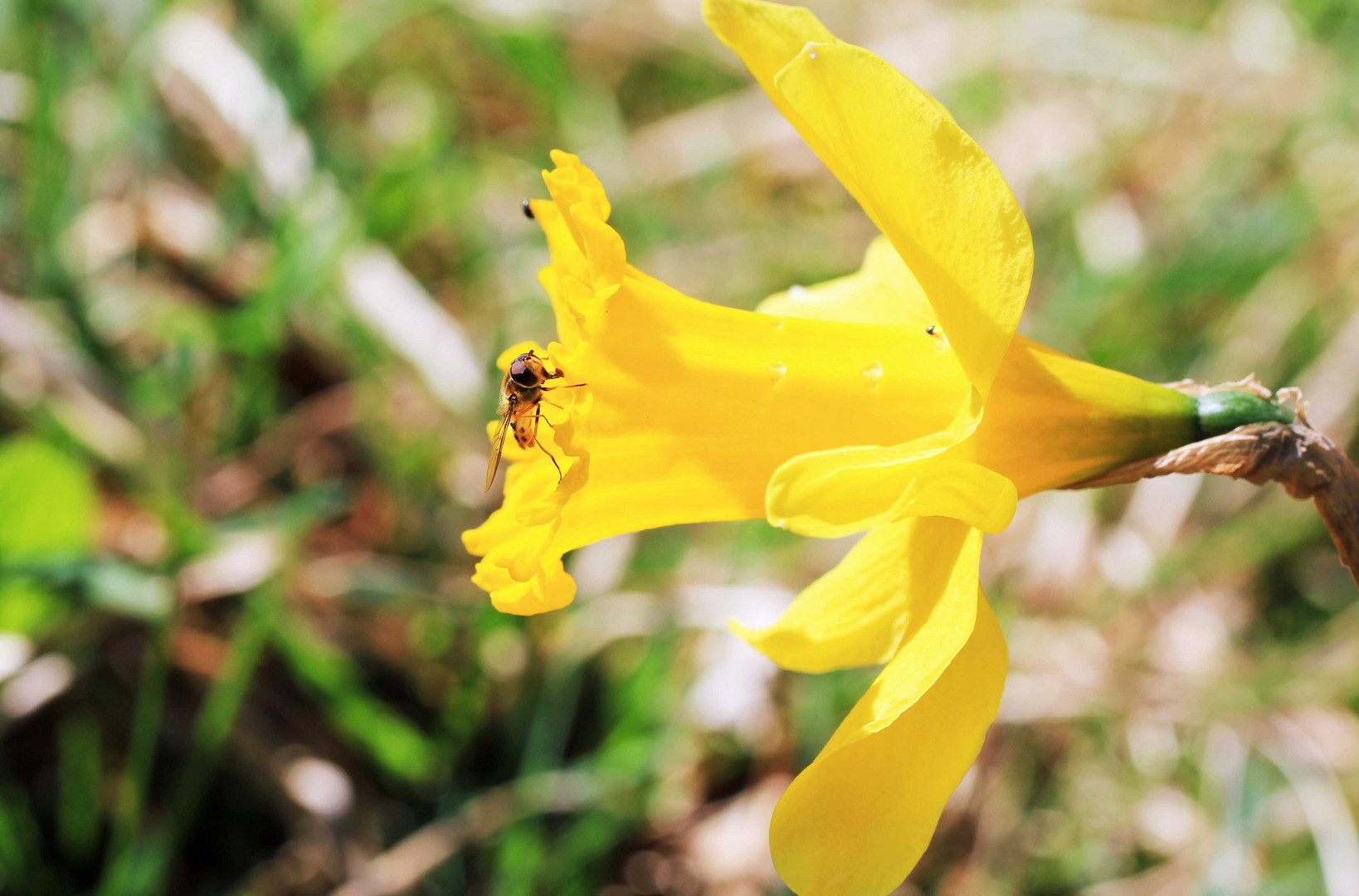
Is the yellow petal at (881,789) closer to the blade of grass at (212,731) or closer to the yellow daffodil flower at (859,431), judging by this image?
the yellow daffodil flower at (859,431)

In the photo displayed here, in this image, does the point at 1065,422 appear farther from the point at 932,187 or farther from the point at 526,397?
the point at 526,397

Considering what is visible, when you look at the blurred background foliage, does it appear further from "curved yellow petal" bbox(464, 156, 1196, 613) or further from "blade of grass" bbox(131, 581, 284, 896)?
"curved yellow petal" bbox(464, 156, 1196, 613)

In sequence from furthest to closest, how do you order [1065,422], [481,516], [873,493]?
[481,516], [1065,422], [873,493]

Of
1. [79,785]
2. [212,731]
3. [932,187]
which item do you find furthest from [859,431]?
[79,785]

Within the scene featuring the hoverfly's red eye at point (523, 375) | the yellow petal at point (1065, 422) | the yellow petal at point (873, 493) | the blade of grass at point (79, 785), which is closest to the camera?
the yellow petal at point (873, 493)

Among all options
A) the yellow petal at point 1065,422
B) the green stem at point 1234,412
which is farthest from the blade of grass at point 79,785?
the green stem at point 1234,412

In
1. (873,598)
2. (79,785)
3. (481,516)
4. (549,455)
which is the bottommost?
(79,785)

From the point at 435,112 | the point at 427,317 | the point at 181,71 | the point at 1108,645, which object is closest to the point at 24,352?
the point at 427,317
